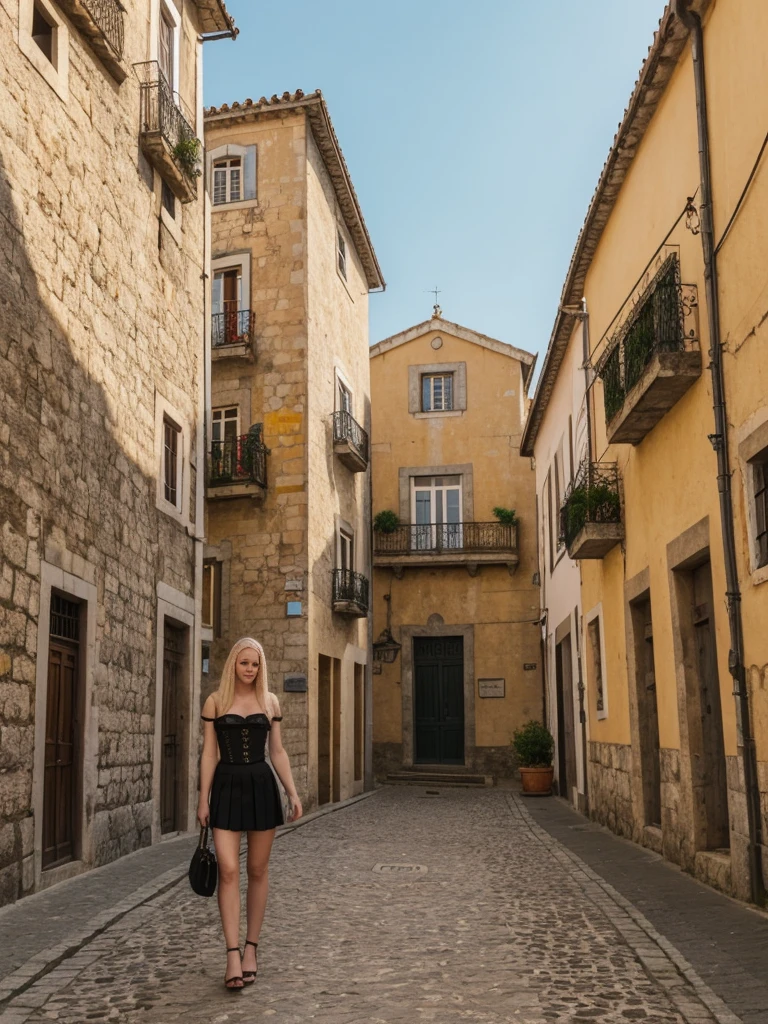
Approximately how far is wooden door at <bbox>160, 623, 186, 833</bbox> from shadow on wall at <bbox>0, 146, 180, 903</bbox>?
901mm

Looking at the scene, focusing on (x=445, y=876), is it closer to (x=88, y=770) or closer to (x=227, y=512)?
(x=88, y=770)

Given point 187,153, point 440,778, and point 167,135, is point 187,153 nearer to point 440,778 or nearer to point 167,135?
point 167,135

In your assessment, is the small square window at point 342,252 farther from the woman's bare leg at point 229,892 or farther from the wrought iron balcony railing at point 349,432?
the woman's bare leg at point 229,892

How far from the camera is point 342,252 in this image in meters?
23.6

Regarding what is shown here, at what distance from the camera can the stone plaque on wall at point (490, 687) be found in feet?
88.5

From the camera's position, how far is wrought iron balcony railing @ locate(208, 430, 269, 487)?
19.2m

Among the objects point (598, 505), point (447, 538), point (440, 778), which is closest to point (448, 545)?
point (447, 538)

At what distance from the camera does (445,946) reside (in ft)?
21.4

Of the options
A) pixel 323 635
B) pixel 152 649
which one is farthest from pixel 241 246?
pixel 152 649

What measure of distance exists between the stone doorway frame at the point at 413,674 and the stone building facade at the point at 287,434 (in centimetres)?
431

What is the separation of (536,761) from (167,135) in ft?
44.0

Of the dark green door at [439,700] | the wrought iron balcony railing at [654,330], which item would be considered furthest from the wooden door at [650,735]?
the dark green door at [439,700]

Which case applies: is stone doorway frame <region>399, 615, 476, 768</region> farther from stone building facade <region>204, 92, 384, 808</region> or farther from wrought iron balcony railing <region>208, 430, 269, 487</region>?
wrought iron balcony railing <region>208, 430, 269, 487</region>

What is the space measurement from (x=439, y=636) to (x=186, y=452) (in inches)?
582
